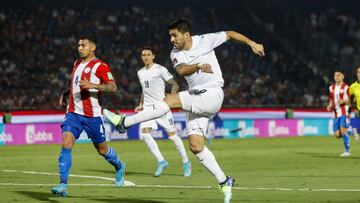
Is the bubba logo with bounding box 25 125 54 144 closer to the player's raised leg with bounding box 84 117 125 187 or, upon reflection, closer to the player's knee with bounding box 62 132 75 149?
the player's raised leg with bounding box 84 117 125 187

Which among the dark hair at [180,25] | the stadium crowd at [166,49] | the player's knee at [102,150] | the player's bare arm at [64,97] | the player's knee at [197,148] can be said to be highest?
the stadium crowd at [166,49]

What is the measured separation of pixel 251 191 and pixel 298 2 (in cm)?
3503

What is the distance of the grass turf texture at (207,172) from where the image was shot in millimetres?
12945

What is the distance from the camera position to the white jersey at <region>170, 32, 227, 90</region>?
38.6ft

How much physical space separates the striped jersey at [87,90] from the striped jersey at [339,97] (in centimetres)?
1378

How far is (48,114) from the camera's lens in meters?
34.5

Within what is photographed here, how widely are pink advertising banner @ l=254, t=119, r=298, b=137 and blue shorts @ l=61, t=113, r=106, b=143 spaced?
81.5 feet

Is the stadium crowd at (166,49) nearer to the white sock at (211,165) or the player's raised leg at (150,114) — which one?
the player's raised leg at (150,114)

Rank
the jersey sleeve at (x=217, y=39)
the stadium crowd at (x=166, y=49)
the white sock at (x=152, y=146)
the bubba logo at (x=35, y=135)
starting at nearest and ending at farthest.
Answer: the jersey sleeve at (x=217, y=39) < the white sock at (x=152, y=146) < the bubba logo at (x=35, y=135) < the stadium crowd at (x=166, y=49)

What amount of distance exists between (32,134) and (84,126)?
19187mm

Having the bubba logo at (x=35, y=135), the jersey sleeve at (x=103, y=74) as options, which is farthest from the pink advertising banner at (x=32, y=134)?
the jersey sleeve at (x=103, y=74)

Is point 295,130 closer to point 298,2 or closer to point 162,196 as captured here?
point 298,2

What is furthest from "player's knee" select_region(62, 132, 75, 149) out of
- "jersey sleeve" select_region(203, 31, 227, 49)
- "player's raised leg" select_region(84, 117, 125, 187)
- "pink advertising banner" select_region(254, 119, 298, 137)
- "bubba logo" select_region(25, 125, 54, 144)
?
"pink advertising banner" select_region(254, 119, 298, 137)

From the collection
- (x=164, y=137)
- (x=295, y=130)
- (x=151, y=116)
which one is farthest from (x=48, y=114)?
(x=151, y=116)
